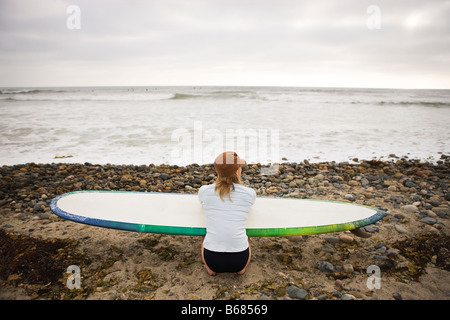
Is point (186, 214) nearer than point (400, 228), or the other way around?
point (186, 214)

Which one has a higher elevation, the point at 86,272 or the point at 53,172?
the point at 53,172

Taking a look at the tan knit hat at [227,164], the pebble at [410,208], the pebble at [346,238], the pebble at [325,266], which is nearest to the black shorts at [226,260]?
the tan knit hat at [227,164]

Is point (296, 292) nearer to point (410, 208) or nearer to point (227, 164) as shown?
point (227, 164)

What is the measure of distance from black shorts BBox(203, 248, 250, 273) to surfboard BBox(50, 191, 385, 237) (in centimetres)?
27

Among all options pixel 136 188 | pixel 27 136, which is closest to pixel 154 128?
pixel 27 136

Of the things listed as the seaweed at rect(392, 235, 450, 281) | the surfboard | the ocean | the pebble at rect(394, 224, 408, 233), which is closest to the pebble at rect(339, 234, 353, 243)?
the surfboard

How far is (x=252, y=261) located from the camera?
8.76 ft

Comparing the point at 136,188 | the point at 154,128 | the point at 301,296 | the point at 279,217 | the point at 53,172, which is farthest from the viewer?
the point at 154,128

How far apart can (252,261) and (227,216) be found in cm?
81

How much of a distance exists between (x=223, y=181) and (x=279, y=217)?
0.95 metres

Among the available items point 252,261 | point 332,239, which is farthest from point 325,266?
point 252,261

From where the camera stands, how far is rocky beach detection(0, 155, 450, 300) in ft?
7.36

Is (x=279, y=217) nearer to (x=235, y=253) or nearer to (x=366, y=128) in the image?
(x=235, y=253)
